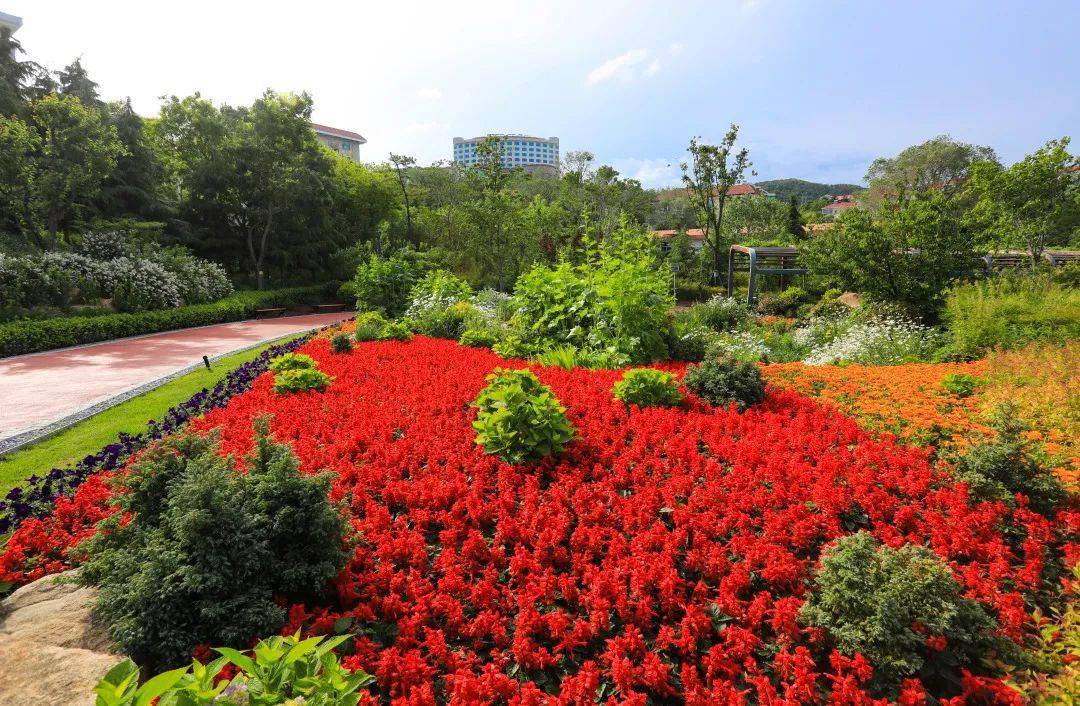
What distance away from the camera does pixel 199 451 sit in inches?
122

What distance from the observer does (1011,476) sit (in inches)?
130

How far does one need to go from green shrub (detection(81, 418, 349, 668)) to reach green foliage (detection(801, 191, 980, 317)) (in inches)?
484

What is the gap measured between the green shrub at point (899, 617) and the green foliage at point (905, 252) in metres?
10.6

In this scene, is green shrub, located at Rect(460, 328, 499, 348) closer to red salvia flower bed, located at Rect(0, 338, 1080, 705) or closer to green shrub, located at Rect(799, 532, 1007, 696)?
red salvia flower bed, located at Rect(0, 338, 1080, 705)

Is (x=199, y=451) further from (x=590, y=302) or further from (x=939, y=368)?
(x=939, y=368)

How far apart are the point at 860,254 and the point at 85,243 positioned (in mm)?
22745

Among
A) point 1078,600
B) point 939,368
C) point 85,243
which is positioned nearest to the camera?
point 1078,600

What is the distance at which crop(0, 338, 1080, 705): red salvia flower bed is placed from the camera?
6.99ft

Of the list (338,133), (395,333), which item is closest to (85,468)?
(395,333)

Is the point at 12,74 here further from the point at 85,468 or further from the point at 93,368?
the point at 85,468

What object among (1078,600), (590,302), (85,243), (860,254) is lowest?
(1078,600)

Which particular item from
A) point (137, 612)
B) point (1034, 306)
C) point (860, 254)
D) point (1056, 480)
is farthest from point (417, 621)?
point (860, 254)

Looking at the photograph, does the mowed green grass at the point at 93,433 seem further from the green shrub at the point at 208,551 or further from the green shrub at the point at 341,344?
the green shrub at the point at 208,551

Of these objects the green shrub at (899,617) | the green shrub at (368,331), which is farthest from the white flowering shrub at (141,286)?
the green shrub at (899,617)
